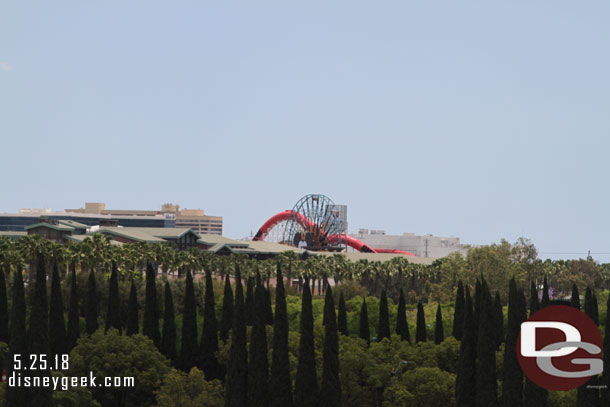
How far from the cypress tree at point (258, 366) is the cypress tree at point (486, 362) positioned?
13869 millimetres

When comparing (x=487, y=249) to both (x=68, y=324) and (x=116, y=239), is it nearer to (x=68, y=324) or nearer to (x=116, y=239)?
(x=116, y=239)

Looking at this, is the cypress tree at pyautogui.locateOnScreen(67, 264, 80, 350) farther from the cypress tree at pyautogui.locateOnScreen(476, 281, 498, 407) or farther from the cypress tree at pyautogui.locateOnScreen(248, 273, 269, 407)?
the cypress tree at pyautogui.locateOnScreen(476, 281, 498, 407)

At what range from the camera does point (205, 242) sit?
599 feet

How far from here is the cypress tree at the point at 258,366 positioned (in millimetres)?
59000

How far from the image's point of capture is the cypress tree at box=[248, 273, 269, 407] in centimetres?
5900

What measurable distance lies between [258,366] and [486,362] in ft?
48.9

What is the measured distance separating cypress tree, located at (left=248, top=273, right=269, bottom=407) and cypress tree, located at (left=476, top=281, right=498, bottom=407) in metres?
13.9

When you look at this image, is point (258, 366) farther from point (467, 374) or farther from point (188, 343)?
point (188, 343)

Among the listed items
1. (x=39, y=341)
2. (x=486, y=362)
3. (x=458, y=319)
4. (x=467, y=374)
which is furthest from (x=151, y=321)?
(x=486, y=362)

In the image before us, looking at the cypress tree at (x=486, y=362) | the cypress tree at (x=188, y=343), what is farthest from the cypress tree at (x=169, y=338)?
the cypress tree at (x=486, y=362)

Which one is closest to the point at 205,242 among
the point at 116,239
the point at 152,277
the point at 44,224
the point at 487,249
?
the point at 116,239

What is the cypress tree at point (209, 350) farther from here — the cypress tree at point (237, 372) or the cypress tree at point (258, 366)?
the cypress tree at point (258, 366)

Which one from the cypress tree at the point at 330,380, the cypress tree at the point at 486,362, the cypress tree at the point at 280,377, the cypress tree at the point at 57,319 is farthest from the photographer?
the cypress tree at the point at 57,319

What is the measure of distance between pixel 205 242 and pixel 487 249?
63.4 metres
